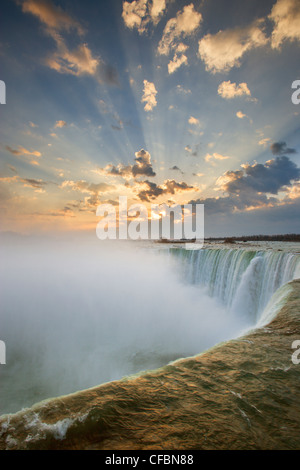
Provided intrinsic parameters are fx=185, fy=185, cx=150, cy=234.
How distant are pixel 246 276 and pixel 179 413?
551 inches

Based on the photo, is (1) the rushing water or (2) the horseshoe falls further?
(1) the rushing water

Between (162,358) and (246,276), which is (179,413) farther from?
(246,276)

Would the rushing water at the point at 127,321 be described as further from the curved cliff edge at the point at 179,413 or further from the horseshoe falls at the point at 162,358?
the curved cliff edge at the point at 179,413

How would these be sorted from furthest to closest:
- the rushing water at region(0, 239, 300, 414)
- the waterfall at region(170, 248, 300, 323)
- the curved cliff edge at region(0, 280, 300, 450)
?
the waterfall at region(170, 248, 300, 323), the rushing water at region(0, 239, 300, 414), the curved cliff edge at region(0, 280, 300, 450)

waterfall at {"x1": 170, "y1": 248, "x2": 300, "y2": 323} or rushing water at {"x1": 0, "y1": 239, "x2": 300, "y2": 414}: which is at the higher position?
waterfall at {"x1": 170, "y1": 248, "x2": 300, "y2": 323}

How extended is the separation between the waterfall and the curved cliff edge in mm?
9710

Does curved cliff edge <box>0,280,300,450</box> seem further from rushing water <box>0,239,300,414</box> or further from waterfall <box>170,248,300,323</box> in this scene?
waterfall <box>170,248,300,323</box>

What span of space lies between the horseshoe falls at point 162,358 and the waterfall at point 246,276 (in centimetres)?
8

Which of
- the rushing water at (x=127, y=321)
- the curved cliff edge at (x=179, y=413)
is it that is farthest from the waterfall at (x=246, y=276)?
the curved cliff edge at (x=179, y=413)

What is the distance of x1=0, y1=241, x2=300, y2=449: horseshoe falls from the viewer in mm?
1887

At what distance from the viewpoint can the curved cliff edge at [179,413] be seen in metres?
1.76

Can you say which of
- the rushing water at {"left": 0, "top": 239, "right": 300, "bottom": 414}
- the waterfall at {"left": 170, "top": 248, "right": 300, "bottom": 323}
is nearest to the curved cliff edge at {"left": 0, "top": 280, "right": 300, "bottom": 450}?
the rushing water at {"left": 0, "top": 239, "right": 300, "bottom": 414}

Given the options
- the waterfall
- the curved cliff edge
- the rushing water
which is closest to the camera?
the curved cliff edge
